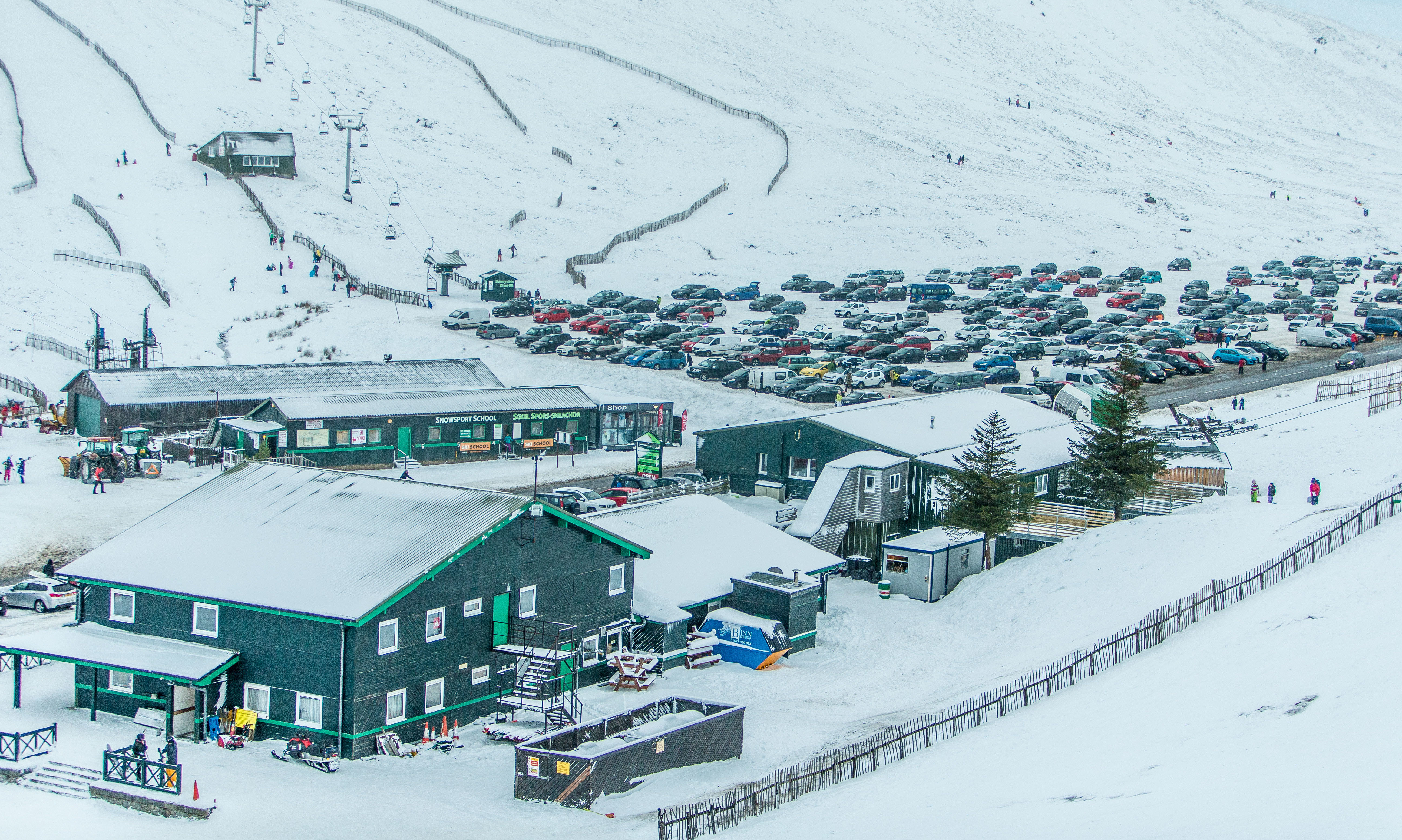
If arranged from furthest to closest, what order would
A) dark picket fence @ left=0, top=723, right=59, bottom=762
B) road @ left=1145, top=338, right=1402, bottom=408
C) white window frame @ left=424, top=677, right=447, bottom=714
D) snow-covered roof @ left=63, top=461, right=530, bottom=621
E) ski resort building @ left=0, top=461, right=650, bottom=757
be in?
road @ left=1145, top=338, right=1402, bottom=408
white window frame @ left=424, top=677, right=447, bottom=714
snow-covered roof @ left=63, top=461, right=530, bottom=621
ski resort building @ left=0, top=461, right=650, bottom=757
dark picket fence @ left=0, top=723, right=59, bottom=762

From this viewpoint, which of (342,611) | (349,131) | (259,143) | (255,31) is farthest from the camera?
(255,31)

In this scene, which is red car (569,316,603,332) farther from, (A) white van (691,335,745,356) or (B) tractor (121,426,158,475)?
(B) tractor (121,426,158,475)

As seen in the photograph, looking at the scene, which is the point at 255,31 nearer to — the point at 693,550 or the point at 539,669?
the point at 693,550

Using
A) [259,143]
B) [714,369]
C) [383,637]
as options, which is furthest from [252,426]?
[259,143]

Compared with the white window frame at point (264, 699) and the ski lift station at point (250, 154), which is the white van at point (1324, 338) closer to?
the white window frame at point (264, 699)

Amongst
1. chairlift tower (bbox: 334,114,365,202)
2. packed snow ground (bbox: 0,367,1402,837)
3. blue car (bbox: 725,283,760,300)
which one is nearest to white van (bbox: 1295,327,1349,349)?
packed snow ground (bbox: 0,367,1402,837)

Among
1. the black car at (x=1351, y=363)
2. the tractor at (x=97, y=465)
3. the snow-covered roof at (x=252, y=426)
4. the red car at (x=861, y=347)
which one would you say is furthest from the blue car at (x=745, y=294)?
the tractor at (x=97, y=465)

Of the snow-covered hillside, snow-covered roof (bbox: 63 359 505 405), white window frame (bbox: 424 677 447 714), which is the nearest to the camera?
white window frame (bbox: 424 677 447 714)
